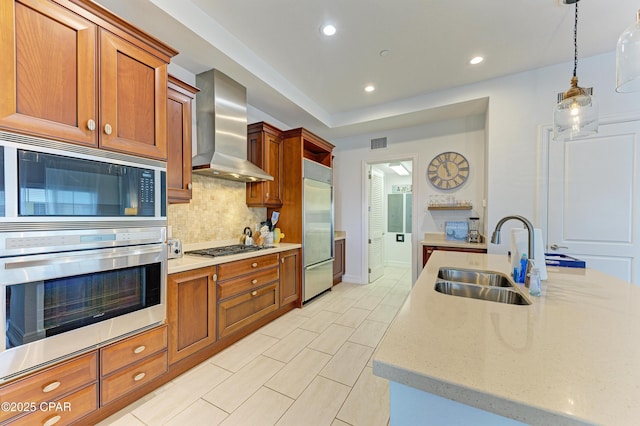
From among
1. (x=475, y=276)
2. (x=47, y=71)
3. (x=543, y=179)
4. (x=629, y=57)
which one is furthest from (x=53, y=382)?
(x=543, y=179)

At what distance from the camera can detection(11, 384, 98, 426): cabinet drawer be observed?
1.20 meters

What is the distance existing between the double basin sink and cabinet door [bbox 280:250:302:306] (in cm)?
184

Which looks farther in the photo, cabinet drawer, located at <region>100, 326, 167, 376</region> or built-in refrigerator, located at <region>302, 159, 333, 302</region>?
built-in refrigerator, located at <region>302, 159, 333, 302</region>

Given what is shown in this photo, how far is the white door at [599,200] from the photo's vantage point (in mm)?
2564

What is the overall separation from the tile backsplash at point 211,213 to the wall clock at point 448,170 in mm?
2815

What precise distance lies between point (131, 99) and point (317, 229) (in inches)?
100

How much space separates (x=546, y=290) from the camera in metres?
1.29

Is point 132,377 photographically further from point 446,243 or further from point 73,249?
point 446,243

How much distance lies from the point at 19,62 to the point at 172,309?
1.61m

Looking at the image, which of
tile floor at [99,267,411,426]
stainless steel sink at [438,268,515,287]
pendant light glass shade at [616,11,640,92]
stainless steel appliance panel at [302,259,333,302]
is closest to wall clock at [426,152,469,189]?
stainless steel appliance panel at [302,259,333,302]

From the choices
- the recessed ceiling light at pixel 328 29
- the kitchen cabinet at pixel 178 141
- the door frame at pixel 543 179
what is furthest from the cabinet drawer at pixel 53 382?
the door frame at pixel 543 179

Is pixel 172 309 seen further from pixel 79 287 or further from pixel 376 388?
pixel 376 388

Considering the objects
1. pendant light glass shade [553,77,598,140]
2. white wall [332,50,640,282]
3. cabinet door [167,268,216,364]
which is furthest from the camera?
white wall [332,50,640,282]

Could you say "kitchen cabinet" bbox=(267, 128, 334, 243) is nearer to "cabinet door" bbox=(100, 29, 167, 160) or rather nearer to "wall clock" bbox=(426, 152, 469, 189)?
"cabinet door" bbox=(100, 29, 167, 160)
